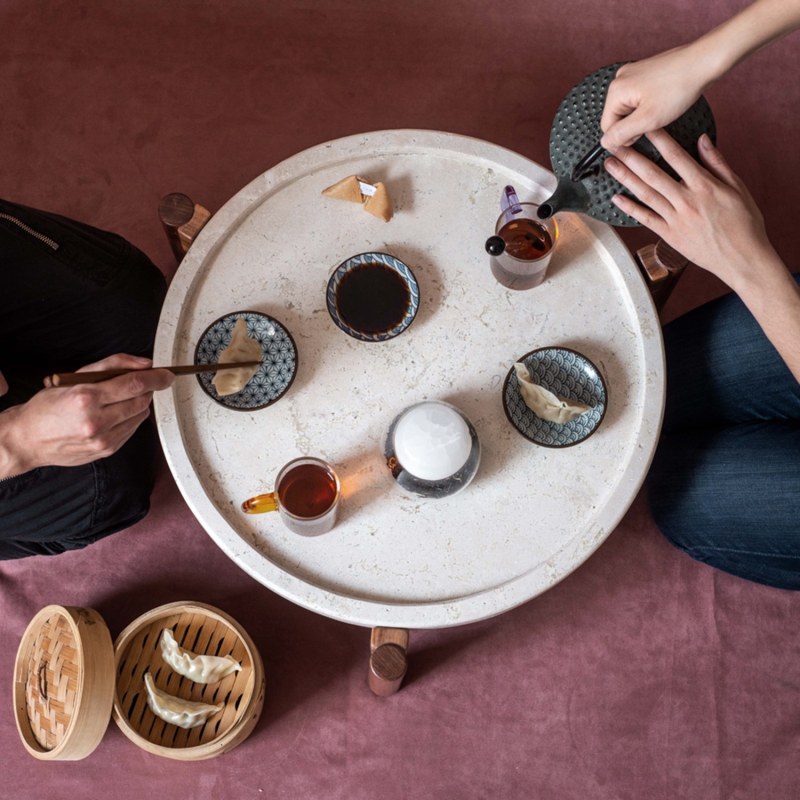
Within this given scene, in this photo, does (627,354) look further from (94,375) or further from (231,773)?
(231,773)

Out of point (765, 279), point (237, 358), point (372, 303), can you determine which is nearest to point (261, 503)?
point (237, 358)

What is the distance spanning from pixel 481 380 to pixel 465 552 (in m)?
0.29

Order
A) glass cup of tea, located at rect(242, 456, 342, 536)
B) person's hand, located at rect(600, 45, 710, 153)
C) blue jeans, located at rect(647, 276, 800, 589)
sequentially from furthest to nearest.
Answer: blue jeans, located at rect(647, 276, 800, 589) < glass cup of tea, located at rect(242, 456, 342, 536) < person's hand, located at rect(600, 45, 710, 153)

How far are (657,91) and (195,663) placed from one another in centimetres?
129

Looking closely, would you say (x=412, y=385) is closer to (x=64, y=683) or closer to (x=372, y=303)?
(x=372, y=303)

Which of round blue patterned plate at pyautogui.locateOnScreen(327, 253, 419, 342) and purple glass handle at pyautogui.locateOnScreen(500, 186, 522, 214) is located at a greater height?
purple glass handle at pyautogui.locateOnScreen(500, 186, 522, 214)

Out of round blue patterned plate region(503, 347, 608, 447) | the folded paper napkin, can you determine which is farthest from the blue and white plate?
round blue patterned plate region(503, 347, 608, 447)

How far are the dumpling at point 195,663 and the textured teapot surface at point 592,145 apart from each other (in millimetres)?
1051

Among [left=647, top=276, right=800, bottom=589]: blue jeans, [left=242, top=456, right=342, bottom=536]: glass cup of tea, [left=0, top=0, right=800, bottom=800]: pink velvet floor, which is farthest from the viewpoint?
[left=0, top=0, right=800, bottom=800]: pink velvet floor

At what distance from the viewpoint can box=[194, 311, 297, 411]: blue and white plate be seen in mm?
1261

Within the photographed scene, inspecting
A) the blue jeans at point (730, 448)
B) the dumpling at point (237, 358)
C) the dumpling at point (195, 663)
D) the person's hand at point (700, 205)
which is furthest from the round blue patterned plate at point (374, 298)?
the dumpling at point (195, 663)

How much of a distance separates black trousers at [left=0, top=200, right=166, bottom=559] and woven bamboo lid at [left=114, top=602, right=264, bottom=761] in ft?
0.74

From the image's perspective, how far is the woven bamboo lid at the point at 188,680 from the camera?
148cm

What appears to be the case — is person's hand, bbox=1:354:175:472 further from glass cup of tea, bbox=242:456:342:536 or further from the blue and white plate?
glass cup of tea, bbox=242:456:342:536
